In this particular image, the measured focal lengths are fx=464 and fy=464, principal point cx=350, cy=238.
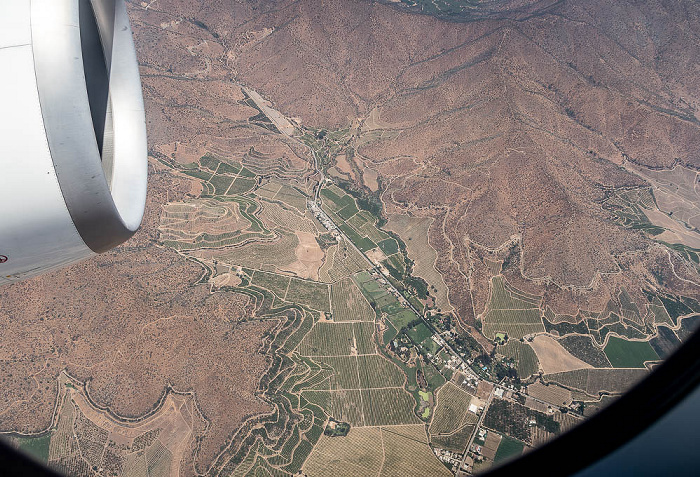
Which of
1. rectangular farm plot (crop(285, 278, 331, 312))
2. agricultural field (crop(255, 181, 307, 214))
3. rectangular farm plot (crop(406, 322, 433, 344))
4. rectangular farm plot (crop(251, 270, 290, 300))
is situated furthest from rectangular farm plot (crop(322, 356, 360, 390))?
agricultural field (crop(255, 181, 307, 214))

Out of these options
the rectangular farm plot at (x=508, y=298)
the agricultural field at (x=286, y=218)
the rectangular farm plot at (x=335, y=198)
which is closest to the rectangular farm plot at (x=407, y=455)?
the rectangular farm plot at (x=508, y=298)

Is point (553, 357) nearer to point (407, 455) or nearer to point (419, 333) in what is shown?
point (419, 333)

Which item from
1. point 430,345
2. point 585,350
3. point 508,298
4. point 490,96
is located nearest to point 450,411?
point 430,345

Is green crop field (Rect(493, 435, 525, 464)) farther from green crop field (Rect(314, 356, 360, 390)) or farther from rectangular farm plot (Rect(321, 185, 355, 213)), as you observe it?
rectangular farm plot (Rect(321, 185, 355, 213))

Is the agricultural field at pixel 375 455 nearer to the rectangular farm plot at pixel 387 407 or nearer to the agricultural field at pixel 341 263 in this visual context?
the rectangular farm plot at pixel 387 407

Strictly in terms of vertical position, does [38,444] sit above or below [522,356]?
below

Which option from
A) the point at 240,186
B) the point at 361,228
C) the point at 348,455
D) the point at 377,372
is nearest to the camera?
the point at 348,455

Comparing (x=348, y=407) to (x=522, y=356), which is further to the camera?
(x=522, y=356)
